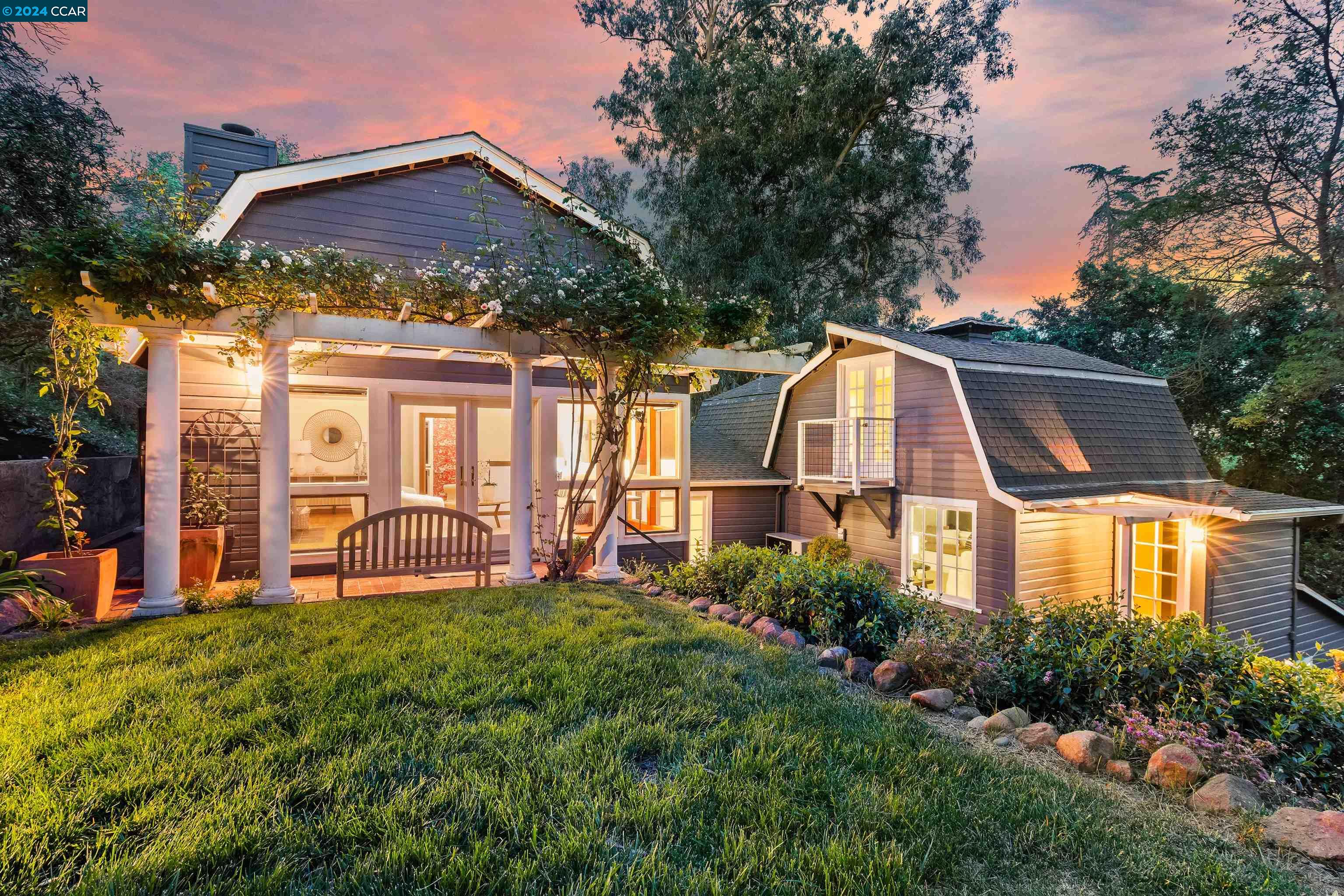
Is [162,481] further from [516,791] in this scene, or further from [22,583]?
[516,791]

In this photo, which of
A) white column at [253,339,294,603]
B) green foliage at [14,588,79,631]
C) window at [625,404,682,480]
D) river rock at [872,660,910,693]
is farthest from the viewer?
window at [625,404,682,480]

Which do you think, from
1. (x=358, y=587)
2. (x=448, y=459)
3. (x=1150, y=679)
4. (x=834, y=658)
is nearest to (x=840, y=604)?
(x=834, y=658)

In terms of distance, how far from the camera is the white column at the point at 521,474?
546 centimetres

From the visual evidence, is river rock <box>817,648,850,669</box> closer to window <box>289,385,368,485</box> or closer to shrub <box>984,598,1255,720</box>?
shrub <box>984,598,1255,720</box>

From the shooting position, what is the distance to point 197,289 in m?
4.12

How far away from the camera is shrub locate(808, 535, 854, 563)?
33.1 ft

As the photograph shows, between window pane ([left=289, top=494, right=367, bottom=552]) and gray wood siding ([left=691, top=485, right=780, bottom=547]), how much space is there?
6042mm

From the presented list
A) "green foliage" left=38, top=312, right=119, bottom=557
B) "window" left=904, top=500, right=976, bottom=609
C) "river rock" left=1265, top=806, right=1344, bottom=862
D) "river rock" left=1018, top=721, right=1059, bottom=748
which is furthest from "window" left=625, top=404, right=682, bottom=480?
"river rock" left=1265, top=806, right=1344, bottom=862

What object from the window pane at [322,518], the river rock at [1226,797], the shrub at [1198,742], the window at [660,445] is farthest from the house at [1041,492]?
the window pane at [322,518]

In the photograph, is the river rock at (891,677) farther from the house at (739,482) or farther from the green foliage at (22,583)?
the house at (739,482)

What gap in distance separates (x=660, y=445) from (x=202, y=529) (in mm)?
5237

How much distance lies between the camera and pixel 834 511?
35.7 feet

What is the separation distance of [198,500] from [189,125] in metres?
4.44

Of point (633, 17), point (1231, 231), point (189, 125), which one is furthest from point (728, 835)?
point (633, 17)
